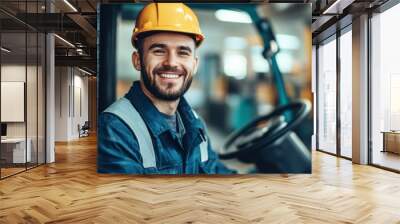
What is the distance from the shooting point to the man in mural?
6.04m

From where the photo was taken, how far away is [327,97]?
10.9m

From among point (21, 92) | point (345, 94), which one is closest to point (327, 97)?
point (345, 94)

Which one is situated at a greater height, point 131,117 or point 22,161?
point 131,117

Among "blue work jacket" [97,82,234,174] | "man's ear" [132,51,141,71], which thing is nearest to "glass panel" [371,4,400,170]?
"blue work jacket" [97,82,234,174]

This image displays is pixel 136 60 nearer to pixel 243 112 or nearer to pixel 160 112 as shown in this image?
pixel 160 112

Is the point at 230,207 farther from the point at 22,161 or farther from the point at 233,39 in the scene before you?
the point at 22,161

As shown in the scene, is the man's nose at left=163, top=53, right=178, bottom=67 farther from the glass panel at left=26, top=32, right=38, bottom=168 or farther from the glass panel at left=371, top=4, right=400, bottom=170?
the glass panel at left=371, top=4, right=400, bottom=170

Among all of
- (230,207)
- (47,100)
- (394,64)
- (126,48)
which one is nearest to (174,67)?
(126,48)

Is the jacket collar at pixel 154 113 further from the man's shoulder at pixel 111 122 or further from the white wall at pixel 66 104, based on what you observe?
the white wall at pixel 66 104

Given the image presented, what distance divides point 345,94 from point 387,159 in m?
1.94

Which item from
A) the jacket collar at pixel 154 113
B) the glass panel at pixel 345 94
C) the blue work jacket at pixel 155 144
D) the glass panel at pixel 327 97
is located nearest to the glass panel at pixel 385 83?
the glass panel at pixel 345 94

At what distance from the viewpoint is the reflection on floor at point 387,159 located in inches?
303

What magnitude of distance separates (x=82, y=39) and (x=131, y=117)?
7953mm

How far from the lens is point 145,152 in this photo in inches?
240
